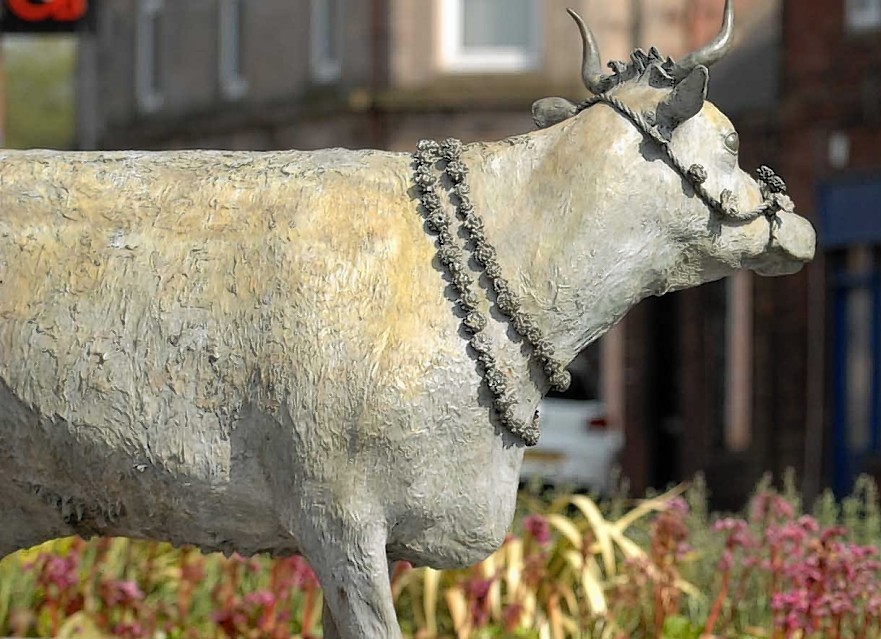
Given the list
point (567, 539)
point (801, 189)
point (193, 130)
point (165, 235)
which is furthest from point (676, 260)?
point (193, 130)

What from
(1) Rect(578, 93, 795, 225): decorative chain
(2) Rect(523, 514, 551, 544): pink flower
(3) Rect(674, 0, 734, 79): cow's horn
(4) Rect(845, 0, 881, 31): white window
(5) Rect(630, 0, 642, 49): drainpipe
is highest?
(5) Rect(630, 0, 642, 49): drainpipe

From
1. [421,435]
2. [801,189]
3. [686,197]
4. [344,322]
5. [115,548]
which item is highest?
[801,189]

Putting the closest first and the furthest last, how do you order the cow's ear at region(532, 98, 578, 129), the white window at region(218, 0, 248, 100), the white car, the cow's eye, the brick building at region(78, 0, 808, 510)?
the cow's eye → the cow's ear at region(532, 98, 578, 129) → the white car → the brick building at region(78, 0, 808, 510) → the white window at region(218, 0, 248, 100)

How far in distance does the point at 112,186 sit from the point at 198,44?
1641 centimetres

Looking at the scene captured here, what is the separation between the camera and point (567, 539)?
22.1 feet

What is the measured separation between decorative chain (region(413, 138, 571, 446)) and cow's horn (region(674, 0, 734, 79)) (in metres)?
0.51

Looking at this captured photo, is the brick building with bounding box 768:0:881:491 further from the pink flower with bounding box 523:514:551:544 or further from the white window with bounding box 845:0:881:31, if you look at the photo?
the pink flower with bounding box 523:514:551:544

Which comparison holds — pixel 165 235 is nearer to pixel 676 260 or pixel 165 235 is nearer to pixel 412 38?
pixel 676 260

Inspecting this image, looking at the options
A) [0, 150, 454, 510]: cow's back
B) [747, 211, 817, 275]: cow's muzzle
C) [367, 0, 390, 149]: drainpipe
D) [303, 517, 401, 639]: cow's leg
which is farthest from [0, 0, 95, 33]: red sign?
[303, 517, 401, 639]: cow's leg

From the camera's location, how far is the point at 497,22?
17.2 meters

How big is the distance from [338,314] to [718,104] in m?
13.4

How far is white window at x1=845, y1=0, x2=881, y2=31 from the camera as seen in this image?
600 inches

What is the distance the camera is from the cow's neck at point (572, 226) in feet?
12.8

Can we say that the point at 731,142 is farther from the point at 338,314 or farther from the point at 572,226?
the point at 338,314
